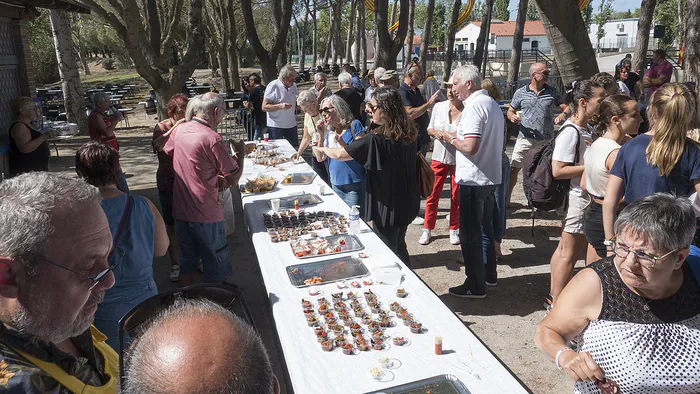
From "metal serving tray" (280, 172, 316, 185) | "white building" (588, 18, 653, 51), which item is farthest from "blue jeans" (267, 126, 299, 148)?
"white building" (588, 18, 653, 51)

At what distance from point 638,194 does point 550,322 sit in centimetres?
120

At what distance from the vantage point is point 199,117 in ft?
12.8

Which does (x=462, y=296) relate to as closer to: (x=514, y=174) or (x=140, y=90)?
(x=514, y=174)

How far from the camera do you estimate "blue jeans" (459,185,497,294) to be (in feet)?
13.5

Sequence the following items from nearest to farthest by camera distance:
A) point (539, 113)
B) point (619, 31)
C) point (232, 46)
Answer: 1. point (539, 113)
2. point (232, 46)
3. point (619, 31)

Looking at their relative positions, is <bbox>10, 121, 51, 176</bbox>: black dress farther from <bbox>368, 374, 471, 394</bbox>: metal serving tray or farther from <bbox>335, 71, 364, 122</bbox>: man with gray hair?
<bbox>368, 374, 471, 394</bbox>: metal serving tray

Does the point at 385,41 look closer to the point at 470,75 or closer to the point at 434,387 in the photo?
the point at 470,75

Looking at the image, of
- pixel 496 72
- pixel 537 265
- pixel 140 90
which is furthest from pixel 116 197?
pixel 496 72

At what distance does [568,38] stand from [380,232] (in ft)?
8.88

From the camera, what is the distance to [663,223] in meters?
1.97

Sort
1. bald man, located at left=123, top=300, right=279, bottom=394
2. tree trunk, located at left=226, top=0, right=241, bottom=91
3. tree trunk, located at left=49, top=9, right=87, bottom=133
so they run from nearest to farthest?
bald man, located at left=123, top=300, right=279, bottom=394
tree trunk, located at left=49, top=9, right=87, bottom=133
tree trunk, located at left=226, top=0, right=241, bottom=91

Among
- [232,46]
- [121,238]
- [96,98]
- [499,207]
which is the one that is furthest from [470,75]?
[232,46]

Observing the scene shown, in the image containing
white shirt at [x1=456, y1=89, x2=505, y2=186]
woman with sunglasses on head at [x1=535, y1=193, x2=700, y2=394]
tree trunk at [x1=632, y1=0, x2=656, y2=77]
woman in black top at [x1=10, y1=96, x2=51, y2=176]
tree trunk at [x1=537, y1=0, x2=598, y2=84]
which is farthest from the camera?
tree trunk at [x1=632, y1=0, x2=656, y2=77]

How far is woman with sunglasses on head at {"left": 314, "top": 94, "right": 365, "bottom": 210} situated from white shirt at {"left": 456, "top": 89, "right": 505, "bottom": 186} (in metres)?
0.96
